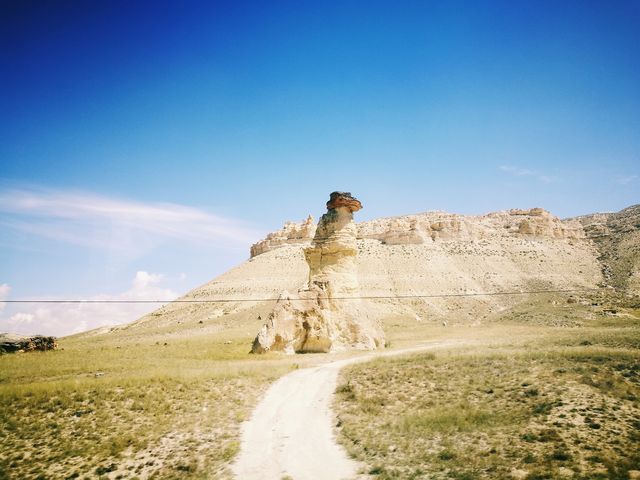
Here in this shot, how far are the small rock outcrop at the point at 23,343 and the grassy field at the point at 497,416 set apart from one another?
29691mm

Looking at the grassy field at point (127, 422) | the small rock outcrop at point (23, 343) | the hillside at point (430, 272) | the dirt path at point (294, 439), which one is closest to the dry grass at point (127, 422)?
the grassy field at point (127, 422)

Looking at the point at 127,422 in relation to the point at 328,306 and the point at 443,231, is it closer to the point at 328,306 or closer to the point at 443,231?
the point at 328,306

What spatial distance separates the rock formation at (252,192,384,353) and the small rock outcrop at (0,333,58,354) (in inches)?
812

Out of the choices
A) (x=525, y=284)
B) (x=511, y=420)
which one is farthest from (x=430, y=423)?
(x=525, y=284)

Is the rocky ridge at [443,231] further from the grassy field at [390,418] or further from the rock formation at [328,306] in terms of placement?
the grassy field at [390,418]

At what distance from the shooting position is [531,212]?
111 m

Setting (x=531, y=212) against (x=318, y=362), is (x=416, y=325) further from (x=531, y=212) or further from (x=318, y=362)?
(x=531, y=212)

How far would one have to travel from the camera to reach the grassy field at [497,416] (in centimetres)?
860

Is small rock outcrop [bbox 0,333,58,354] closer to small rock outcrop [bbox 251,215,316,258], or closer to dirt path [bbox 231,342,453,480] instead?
dirt path [bbox 231,342,453,480]

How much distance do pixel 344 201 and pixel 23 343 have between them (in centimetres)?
3034

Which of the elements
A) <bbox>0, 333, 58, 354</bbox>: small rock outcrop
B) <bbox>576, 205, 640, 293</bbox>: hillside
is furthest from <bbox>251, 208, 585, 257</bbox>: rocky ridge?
<bbox>0, 333, 58, 354</bbox>: small rock outcrop

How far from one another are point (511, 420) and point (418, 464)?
11.7 feet

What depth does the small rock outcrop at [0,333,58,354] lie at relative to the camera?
30.9m

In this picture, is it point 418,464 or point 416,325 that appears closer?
point 418,464
